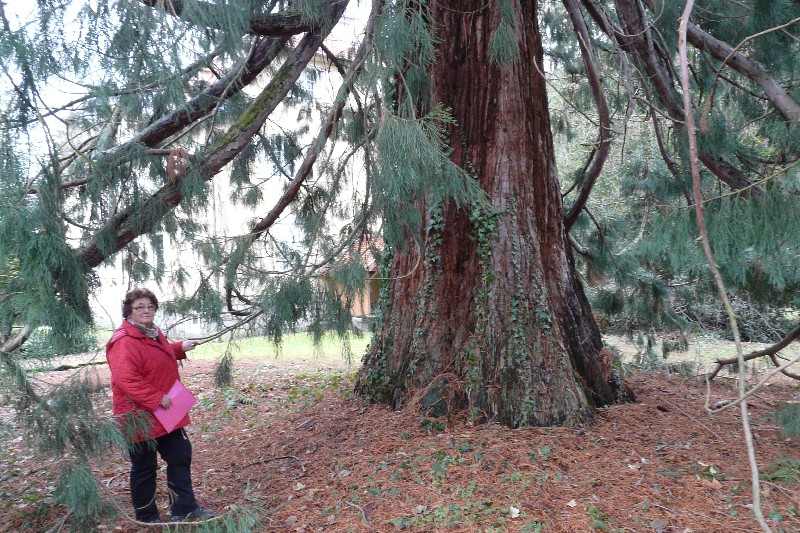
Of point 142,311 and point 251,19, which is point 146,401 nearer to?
point 142,311

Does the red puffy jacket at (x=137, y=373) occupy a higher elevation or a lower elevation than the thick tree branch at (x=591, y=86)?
lower

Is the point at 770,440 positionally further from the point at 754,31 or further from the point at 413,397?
the point at 754,31

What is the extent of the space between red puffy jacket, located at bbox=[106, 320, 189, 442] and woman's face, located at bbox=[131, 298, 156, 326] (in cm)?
6

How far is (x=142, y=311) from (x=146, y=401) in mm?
537

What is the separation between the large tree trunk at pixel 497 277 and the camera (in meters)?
4.64

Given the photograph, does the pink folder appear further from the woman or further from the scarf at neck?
the scarf at neck

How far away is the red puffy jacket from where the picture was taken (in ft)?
11.5

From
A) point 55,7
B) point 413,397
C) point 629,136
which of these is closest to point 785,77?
point 413,397

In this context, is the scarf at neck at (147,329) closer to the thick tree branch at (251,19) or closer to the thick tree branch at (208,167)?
the thick tree branch at (208,167)

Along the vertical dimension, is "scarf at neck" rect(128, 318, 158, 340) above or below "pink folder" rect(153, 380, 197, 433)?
above

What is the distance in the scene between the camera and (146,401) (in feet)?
11.5

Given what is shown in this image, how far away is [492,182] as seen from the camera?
490 cm

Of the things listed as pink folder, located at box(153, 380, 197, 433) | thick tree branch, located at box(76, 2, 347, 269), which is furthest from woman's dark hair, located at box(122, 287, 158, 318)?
pink folder, located at box(153, 380, 197, 433)

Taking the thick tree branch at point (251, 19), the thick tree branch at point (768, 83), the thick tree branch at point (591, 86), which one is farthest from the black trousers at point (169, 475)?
the thick tree branch at point (768, 83)
